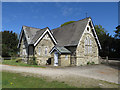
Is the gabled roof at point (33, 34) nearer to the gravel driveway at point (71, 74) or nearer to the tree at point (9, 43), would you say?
the gravel driveway at point (71, 74)

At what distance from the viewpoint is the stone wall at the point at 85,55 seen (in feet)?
64.6

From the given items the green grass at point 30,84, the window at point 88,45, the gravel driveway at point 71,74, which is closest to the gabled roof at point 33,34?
the window at point 88,45

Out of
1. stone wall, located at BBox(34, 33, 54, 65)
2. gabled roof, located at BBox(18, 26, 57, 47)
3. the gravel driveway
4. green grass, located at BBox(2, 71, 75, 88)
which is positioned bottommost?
the gravel driveway

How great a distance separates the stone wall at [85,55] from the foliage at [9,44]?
26310 millimetres

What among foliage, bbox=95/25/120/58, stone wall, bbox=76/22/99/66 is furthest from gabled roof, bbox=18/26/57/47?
foliage, bbox=95/25/120/58

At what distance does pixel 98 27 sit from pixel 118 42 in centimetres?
1879

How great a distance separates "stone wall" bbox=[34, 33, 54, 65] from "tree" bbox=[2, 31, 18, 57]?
19.7 metres

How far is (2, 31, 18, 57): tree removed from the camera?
35.7 meters

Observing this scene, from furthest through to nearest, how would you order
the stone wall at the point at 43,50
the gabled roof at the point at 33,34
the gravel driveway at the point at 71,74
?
1. the stone wall at the point at 43,50
2. the gabled roof at the point at 33,34
3. the gravel driveway at the point at 71,74

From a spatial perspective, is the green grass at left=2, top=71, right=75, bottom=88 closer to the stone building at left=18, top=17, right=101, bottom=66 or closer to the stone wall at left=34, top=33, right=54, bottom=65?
the stone building at left=18, top=17, right=101, bottom=66

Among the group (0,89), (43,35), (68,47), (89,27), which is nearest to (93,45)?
(89,27)

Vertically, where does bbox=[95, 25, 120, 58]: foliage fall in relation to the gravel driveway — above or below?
above

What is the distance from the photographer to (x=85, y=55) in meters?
20.8

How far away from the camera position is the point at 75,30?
22.6 metres
